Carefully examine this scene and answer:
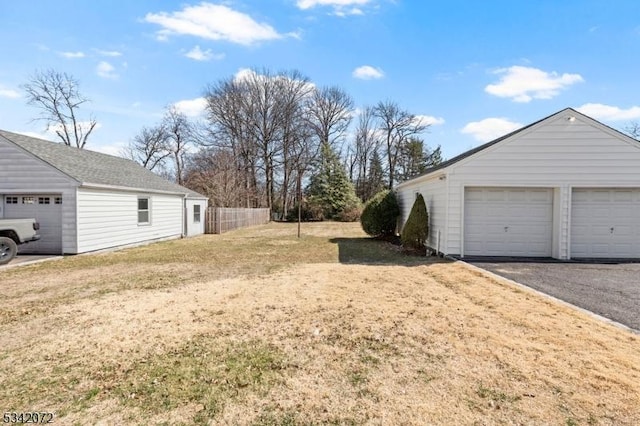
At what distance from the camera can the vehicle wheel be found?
345 inches

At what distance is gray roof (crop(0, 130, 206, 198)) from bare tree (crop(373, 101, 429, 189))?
25.9 m

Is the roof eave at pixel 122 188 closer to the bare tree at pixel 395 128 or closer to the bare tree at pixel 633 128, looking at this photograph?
the bare tree at pixel 395 128

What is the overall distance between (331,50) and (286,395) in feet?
60.3

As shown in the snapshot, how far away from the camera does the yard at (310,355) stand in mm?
2539

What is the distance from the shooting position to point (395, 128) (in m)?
37.5

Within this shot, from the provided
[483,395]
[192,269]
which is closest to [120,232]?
[192,269]

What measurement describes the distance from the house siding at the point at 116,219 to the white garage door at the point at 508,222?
39.0 feet

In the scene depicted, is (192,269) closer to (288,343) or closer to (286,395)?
(288,343)

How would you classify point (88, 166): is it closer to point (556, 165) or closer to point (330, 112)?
point (556, 165)

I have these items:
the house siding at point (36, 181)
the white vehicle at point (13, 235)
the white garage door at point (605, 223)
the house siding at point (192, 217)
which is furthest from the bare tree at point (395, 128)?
the white vehicle at point (13, 235)

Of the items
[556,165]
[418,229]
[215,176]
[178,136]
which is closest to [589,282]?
[556,165]

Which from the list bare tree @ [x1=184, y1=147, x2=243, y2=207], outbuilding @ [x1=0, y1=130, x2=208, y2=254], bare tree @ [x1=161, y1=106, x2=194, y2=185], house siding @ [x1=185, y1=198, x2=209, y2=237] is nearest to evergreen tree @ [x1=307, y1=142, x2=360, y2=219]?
bare tree @ [x1=184, y1=147, x2=243, y2=207]

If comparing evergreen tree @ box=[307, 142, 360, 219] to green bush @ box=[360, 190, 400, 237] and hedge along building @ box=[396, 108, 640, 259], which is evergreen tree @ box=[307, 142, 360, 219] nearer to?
green bush @ box=[360, 190, 400, 237]

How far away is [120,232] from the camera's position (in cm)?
1240
